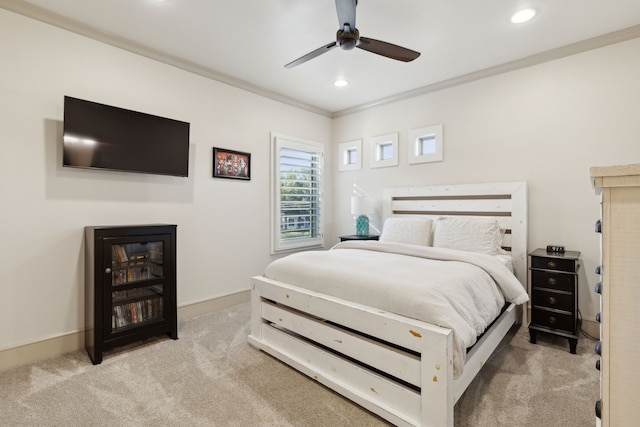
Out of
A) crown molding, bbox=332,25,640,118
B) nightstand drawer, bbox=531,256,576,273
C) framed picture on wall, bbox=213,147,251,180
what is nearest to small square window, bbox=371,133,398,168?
crown molding, bbox=332,25,640,118

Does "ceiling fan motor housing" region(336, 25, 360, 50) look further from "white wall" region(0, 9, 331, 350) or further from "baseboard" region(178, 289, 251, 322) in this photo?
"baseboard" region(178, 289, 251, 322)

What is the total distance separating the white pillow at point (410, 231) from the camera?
11.1ft

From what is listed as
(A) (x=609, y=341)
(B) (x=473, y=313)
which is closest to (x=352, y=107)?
(B) (x=473, y=313)

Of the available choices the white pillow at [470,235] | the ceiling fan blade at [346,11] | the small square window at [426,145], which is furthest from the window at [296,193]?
the ceiling fan blade at [346,11]

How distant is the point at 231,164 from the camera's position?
11.8 feet

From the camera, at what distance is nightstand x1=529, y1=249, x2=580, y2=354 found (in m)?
2.46

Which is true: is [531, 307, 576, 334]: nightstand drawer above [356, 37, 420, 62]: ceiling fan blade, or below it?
below

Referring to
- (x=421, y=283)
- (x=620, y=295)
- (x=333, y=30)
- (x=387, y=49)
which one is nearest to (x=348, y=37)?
(x=387, y=49)

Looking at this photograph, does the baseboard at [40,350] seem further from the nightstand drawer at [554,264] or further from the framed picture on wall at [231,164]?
the nightstand drawer at [554,264]

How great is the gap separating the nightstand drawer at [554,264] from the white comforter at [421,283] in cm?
58

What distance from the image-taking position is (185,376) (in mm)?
2141

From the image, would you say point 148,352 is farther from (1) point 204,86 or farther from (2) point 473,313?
(1) point 204,86

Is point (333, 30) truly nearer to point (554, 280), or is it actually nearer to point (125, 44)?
point (125, 44)

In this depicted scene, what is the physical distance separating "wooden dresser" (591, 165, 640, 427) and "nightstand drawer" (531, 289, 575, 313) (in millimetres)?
2048
